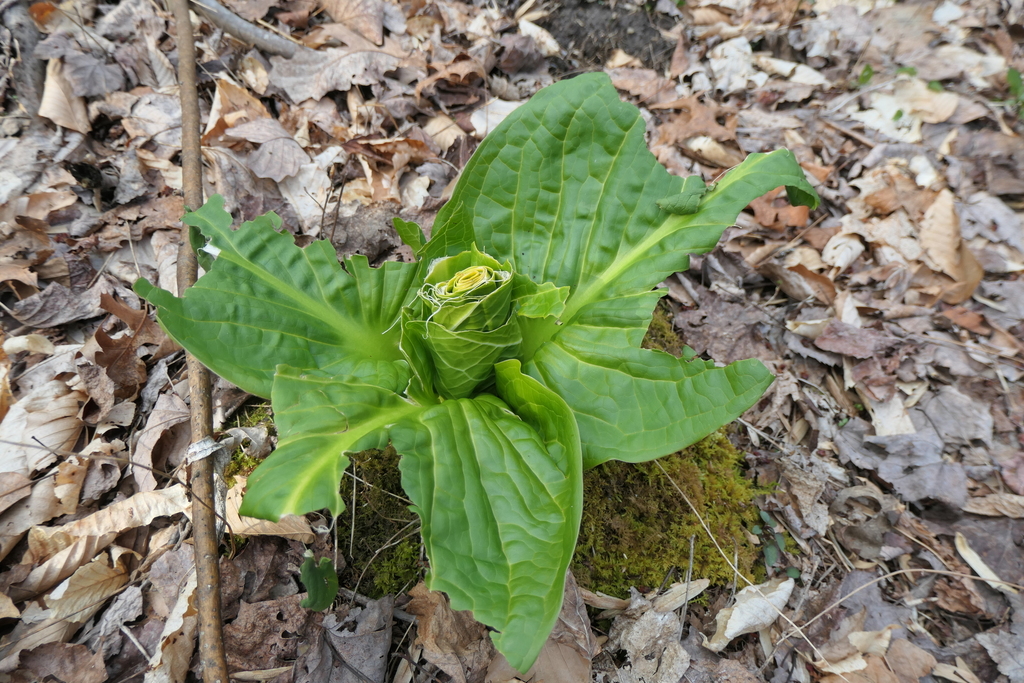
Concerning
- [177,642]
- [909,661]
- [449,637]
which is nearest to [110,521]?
[177,642]

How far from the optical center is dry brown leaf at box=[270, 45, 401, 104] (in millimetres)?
3867

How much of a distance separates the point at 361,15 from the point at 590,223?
314 cm

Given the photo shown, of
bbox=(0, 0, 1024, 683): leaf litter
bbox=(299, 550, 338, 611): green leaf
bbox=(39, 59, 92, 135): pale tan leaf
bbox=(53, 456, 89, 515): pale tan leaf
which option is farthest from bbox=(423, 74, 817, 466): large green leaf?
bbox=(39, 59, 92, 135): pale tan leaf

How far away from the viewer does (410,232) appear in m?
2.33

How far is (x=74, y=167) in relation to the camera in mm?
3219

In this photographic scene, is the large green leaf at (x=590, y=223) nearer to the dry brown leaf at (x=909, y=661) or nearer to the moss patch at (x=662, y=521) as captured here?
the moss patch at (x=662, y=521)

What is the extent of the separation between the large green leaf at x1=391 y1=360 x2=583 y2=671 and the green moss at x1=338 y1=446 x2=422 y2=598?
0.58 meters

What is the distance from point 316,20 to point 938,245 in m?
5.17

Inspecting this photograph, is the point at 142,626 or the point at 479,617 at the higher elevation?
the point at 479,617

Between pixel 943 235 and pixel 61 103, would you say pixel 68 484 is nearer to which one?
pixel 61 103

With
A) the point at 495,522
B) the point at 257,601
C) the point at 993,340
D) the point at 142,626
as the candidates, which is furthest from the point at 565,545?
the point at 993,340

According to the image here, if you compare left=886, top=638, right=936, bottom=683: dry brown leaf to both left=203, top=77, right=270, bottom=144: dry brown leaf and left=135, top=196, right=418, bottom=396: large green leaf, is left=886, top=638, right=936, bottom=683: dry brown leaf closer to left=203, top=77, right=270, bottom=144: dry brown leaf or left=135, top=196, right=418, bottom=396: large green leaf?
left=135, top=196, right=418, bottom=396: large green leaf

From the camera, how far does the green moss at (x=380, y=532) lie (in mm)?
2338

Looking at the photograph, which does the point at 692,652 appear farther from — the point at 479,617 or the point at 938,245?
the point at 938,245
